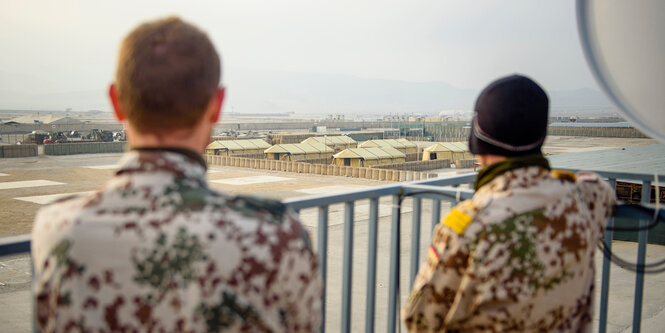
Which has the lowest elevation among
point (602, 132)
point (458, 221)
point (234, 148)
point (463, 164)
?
point (463, 164)

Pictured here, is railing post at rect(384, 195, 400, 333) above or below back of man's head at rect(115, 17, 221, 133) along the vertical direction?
below

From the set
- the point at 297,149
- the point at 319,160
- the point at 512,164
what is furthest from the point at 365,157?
the point at 512,164

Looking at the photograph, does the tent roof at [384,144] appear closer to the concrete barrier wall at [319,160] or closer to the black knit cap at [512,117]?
the concrete barrier wall at [319,160]

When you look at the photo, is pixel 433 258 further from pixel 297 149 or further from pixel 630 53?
pixel 297 149

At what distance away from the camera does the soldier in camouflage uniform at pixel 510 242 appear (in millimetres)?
1813

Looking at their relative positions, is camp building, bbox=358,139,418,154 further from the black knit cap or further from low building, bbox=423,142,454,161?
the black knit cap

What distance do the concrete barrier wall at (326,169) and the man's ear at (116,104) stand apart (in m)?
39.3

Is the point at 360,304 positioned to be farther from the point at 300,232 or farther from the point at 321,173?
the point at 321,173

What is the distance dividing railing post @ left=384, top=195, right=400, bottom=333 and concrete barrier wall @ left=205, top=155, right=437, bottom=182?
123ft

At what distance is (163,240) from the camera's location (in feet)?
4.03

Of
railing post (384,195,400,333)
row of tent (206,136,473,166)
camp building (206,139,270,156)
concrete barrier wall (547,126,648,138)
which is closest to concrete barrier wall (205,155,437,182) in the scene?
row of tent (206,136,473,166)

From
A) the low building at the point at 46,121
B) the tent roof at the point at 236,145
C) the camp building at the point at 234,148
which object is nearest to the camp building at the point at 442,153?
the camp building at the point at 234,148

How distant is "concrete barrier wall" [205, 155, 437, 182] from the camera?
4323cm

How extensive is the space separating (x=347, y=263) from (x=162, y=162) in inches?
78.7
